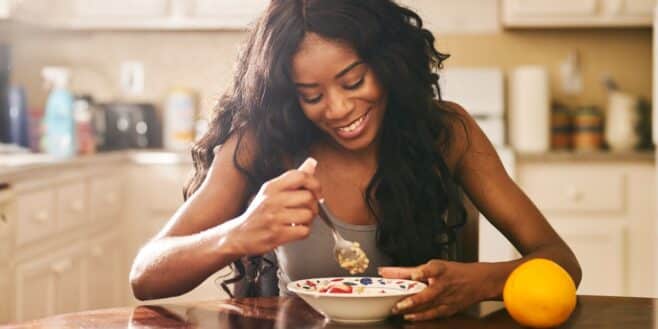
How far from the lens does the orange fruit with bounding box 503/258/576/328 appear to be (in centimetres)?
118

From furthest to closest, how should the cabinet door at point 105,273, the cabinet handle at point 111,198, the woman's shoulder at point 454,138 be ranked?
the cabinet handle at point 111,198 → the cabinet door at point 105,273 → the woman's shoulder at point 454,138

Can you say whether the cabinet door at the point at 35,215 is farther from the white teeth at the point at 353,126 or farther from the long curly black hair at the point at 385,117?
the white teeth at the point at 353,126

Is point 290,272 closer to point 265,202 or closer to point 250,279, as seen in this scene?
point 250,279

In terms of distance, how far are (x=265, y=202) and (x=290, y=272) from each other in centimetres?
46

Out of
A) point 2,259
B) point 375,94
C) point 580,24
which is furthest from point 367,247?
point 580,24

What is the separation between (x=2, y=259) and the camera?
8.43 ft

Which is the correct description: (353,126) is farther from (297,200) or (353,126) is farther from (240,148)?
(297,200)

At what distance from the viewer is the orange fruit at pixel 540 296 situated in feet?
3.86

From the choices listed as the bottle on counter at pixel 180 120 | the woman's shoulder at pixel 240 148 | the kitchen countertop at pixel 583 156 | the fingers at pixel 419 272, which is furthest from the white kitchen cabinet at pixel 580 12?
the fingers at pixel 419 272

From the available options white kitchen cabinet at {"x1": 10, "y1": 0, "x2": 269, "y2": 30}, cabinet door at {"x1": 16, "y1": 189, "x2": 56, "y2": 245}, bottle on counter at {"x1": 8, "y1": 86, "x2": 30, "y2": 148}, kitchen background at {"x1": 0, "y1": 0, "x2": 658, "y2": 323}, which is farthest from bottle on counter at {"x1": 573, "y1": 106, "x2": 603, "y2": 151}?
bottle on counter at {"x1": 8, "y1": 86, "x2": 30, "y2": 148}

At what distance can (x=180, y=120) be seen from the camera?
417 cm

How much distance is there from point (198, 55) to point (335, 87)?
2.84 m

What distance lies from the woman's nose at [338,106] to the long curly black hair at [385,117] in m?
0.09

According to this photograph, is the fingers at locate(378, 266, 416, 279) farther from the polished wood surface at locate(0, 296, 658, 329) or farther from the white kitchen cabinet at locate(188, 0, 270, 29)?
the white kitchen cabinet at locate(188, 0, 270, 29)
